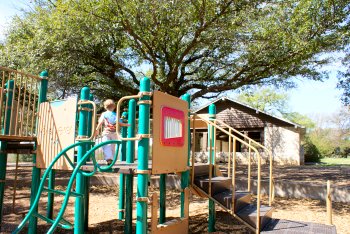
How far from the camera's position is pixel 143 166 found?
4047 mm

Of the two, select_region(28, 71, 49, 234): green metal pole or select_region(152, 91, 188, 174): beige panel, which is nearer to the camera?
select_region(152, 91, 188, 174): beige panel

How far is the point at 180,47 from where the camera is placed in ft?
43.6

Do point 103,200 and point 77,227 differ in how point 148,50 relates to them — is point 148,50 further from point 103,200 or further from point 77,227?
point 77,227

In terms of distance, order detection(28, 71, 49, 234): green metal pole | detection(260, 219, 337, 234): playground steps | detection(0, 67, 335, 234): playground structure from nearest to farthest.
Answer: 1. detection(0, 67, 335, 234): playground structure
2. detection(260, 219, 337, 234): playground steps
3. detection(28, 71, 49, 234): green metal pole

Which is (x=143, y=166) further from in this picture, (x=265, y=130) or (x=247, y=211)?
(x=265, y=130)

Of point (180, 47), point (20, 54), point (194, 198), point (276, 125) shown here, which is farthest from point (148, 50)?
point (276, 125)

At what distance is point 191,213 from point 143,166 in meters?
4.50

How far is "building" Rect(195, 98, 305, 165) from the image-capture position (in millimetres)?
22891

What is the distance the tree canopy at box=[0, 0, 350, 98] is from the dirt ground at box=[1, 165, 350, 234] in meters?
4.80

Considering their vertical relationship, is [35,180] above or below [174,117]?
below

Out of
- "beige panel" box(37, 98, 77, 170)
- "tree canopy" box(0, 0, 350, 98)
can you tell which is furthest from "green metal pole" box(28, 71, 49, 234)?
"tree canopy" box(0, 0, 350, 98)

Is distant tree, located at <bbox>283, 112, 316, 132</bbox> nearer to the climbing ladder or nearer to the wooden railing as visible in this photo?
the climbing ladder

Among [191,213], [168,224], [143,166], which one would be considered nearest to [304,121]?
[191,213]

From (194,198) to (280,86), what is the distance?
8784 mm
